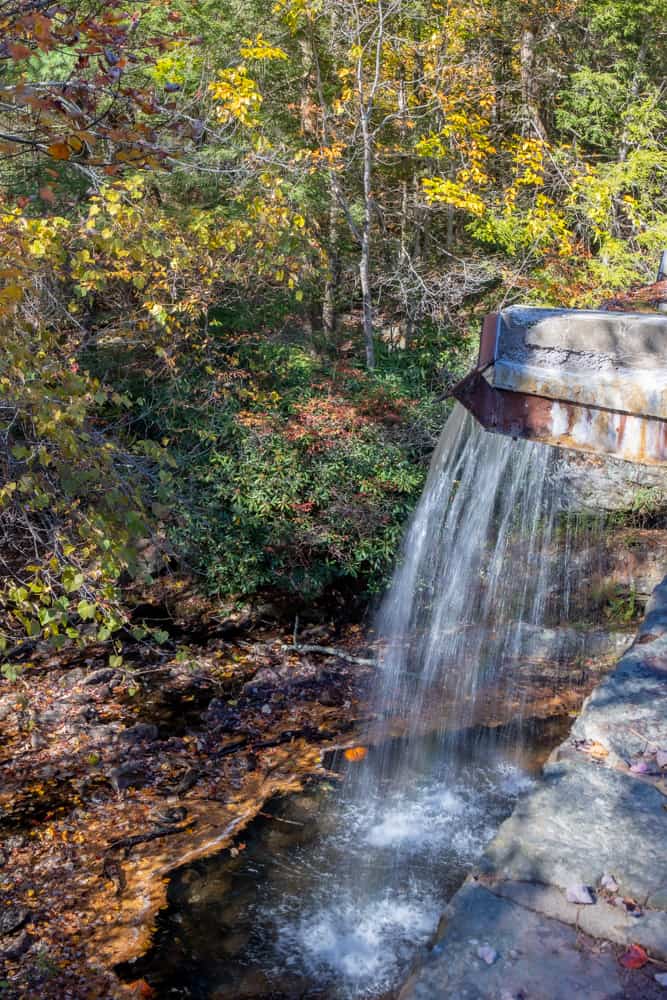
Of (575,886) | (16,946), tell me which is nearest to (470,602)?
(16,946)

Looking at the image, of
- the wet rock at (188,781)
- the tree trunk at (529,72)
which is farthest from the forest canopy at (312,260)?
the wet rock at (188,781)

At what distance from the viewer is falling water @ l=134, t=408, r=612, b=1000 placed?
183 inches

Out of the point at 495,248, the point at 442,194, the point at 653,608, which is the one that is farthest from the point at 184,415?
the point at 495,248

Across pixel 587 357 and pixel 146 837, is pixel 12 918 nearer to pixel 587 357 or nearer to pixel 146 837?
pixel 146 837

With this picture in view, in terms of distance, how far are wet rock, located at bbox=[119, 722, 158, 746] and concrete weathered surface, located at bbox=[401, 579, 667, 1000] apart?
14.2 feet

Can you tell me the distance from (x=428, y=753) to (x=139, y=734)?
8.30 ft

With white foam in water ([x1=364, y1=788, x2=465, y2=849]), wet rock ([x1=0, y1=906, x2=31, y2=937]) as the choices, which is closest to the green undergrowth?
white foam in water ([x1=364, y1=788, x2=465, y2=849])

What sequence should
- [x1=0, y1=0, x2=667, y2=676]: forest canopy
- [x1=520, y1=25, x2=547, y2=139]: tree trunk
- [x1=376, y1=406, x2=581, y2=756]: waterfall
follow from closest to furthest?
[x1=376, y1=406, x2=581, y2=756]: waterfall, [x1=0, y1=0, x2=667, y2=676]: forest canopy, [x1=520, y1=25, x2=547, y2=139]: tree trunk

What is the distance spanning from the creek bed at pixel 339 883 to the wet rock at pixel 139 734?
4.83ft

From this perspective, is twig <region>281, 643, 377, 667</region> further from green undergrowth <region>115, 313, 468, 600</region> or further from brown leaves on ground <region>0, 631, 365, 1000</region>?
green undergrowth <region>115, 313, 468, 600</region>

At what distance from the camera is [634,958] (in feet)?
8.31

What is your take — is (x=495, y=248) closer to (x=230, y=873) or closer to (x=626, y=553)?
(x=626, y=553)

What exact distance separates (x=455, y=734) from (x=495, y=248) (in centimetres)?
882

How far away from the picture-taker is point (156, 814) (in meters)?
5.91
